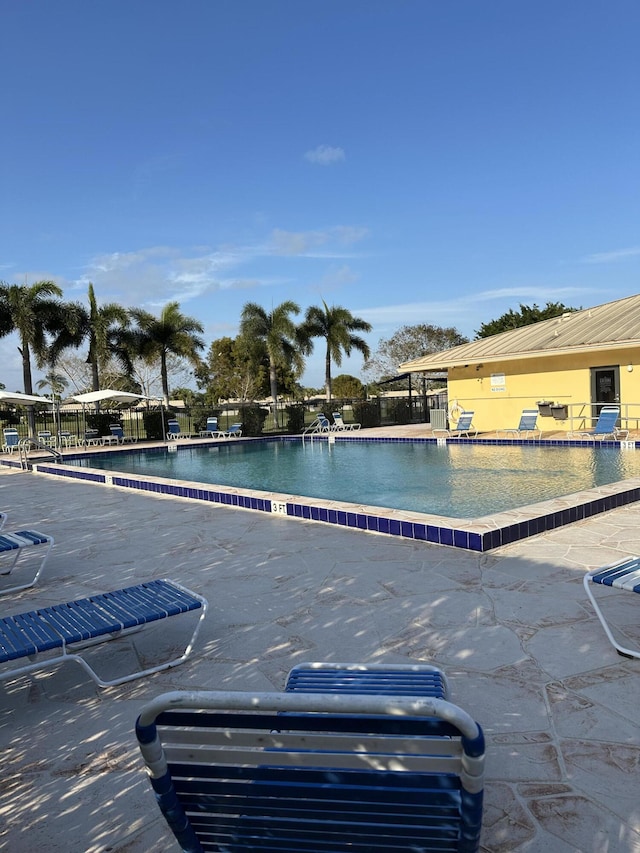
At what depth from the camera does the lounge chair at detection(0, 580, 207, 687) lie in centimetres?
293

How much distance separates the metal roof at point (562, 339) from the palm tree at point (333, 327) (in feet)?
26.3

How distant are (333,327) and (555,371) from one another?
13887mm

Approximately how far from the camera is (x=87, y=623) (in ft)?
10.5

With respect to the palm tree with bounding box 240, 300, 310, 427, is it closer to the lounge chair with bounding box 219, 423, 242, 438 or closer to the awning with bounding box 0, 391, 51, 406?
the lounge chair with bounding box 219, 423, 242, 438

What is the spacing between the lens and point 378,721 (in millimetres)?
1152

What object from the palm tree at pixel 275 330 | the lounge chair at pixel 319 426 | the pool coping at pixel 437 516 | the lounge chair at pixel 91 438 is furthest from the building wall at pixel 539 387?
the lounge chair at pixel 91 438

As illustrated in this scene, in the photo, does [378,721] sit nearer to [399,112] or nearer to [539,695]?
[539,695]

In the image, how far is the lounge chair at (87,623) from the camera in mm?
2934

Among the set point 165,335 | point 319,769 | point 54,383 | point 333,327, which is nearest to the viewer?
point 319,769

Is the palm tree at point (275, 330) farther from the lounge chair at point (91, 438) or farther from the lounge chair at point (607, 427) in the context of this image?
the lounge chair at point (607, 427)

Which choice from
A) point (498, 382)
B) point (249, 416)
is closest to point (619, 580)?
point (498, 382)

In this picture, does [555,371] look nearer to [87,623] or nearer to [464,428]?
[464,428]

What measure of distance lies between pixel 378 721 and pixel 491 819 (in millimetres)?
1275

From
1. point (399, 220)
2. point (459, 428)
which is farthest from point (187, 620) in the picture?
point (399, 220)
